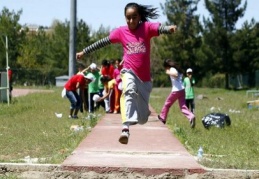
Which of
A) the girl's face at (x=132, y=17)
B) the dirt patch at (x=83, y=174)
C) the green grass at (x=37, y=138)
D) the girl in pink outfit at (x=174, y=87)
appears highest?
the girl's face at (x=132, y=17)

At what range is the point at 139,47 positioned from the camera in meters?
8.10

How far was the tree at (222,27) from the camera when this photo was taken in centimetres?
5606

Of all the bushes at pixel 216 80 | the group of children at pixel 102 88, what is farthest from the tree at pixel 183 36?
the group of children at pixel 102 88

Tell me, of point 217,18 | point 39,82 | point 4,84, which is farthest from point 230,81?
point 4,84

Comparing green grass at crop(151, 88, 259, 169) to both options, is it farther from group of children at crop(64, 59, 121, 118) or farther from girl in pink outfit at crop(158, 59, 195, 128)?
group of children at crop(64, 59, 121, 118)

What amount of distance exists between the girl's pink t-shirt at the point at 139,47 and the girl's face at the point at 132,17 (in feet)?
0.31

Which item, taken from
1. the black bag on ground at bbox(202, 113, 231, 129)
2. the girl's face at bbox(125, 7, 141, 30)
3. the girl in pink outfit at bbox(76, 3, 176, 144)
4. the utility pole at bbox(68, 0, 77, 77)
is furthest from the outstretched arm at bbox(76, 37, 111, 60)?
the utility pole at bbox(68, 0, 77, 77)

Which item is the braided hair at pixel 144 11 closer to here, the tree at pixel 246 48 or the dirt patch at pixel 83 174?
the dirt patch at pixel 83 174

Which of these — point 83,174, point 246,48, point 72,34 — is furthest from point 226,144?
point 246,48

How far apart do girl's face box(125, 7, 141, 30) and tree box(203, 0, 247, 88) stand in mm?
48540

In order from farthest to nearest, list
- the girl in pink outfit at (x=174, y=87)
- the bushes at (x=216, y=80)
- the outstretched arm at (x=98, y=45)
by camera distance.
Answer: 1. the bushes at (x=216, y=80)
2. the girl in pink outfit at (x=174, y=87)
3. the outstretched arm at (x=98, y=45)

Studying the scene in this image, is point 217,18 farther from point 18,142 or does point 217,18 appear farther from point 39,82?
point 18,142

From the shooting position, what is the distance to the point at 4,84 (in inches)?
935

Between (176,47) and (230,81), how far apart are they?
7497mm
